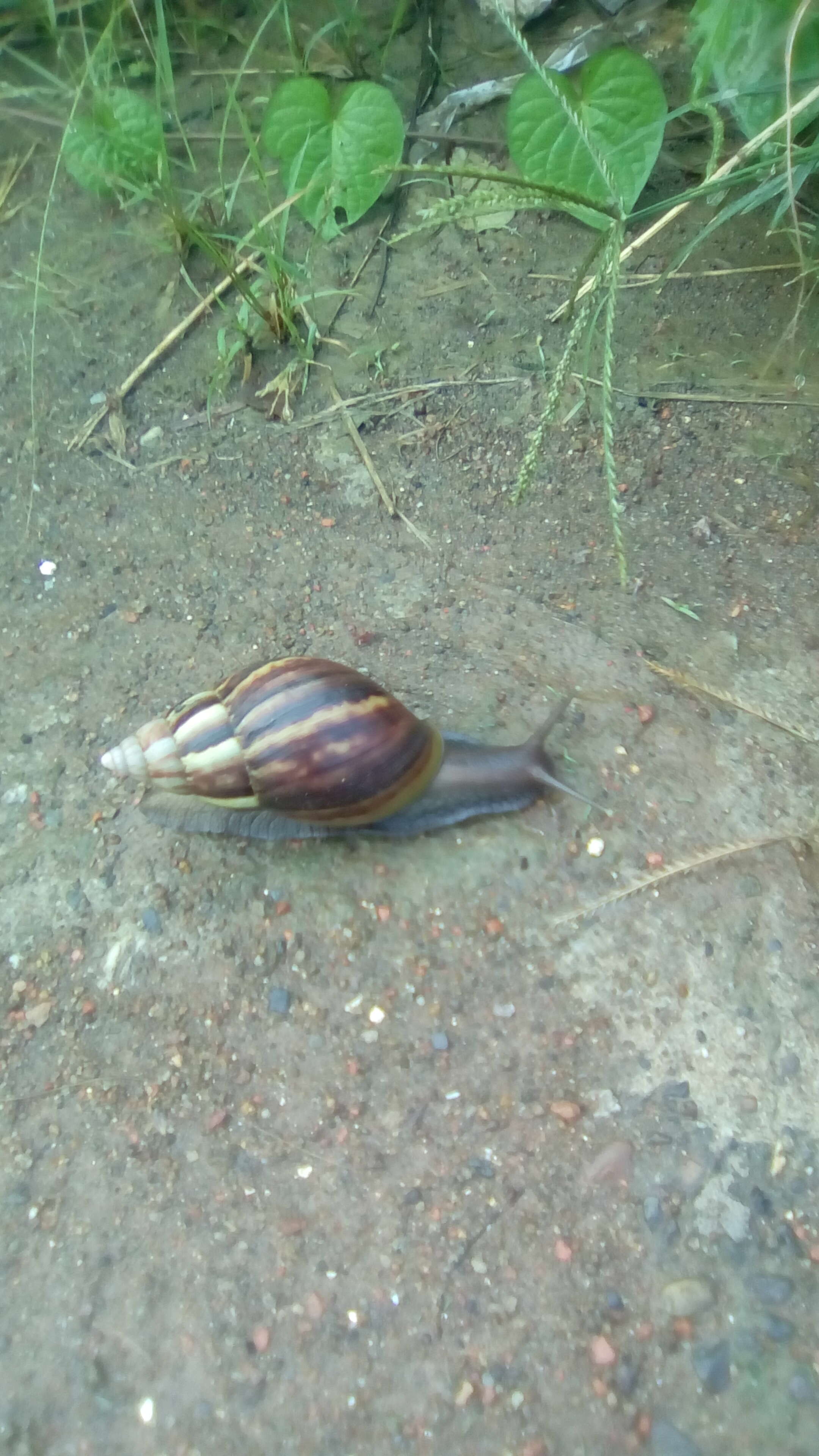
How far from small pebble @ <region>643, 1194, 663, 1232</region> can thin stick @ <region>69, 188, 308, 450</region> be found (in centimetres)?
218

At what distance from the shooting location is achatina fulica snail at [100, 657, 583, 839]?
1.74 metres

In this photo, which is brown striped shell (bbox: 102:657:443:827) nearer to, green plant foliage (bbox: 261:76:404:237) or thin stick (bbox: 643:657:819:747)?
thin stick (bbox: 643:657:819:747)

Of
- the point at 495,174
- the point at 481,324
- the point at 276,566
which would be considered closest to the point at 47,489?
the point at 276,566

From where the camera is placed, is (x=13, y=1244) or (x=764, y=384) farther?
(x=764, y=384)

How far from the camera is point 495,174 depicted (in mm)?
1630

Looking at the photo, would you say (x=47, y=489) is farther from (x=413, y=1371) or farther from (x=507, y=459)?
(x=413, y=1371)

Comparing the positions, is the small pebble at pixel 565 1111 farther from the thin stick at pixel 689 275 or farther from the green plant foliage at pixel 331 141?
the green plant foliage at pixel 331 141

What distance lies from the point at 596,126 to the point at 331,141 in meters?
0.67

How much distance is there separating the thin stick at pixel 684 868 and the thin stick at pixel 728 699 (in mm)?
202

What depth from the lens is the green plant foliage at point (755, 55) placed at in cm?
191

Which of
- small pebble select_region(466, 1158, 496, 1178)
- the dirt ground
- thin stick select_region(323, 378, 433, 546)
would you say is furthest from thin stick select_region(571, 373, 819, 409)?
small pebble select_region(466, 1158, 496, 1178)

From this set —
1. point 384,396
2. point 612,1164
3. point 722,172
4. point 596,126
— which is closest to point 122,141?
point 384,396

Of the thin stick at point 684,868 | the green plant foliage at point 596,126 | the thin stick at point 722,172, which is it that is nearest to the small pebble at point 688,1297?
the thin stick at point 684,868

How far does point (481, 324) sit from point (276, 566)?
0.89 meters
